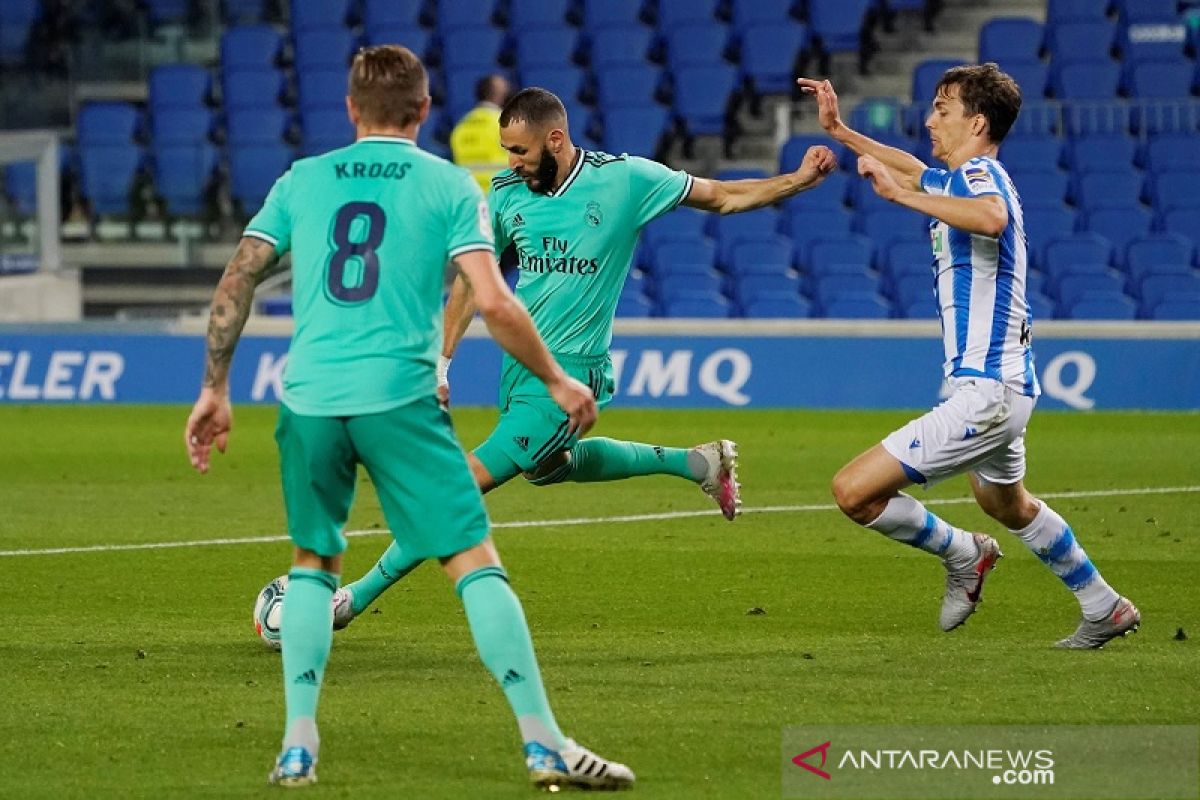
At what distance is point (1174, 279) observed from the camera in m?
19.3

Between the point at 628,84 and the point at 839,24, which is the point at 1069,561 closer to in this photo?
the point at 628,84

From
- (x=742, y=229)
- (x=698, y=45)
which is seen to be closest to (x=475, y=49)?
(x=698, y=45)

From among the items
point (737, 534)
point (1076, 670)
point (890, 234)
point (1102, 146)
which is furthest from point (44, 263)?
point (1076, 670)

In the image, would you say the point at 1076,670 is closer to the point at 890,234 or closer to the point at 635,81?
the point at 890,234

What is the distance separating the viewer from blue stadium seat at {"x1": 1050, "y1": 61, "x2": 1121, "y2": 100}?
2175 cm

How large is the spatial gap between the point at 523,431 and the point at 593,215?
0.90 metres

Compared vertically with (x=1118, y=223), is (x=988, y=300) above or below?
above

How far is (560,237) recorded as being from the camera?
8.12 meters

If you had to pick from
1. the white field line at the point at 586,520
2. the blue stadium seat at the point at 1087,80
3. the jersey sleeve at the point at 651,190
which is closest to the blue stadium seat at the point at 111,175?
the blue stadium seat at the point at 1087,80

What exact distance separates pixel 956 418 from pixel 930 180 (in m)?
0.89

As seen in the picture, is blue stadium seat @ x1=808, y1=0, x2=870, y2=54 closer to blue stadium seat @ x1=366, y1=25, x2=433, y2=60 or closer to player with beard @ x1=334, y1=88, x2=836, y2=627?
blue stadium seat @ x1=366, y1=25, x2=433, y2=60

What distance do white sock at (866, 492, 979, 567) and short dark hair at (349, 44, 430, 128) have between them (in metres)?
2.89

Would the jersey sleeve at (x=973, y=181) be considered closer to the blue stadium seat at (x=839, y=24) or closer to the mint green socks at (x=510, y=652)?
the mint green socks at (x=510, y=652)

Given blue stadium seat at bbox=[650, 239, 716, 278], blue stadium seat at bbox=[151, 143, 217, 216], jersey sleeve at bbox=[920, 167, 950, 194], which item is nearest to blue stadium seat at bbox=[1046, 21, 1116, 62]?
blue stadium seat at bbox=[650, 239, 716, 278]
